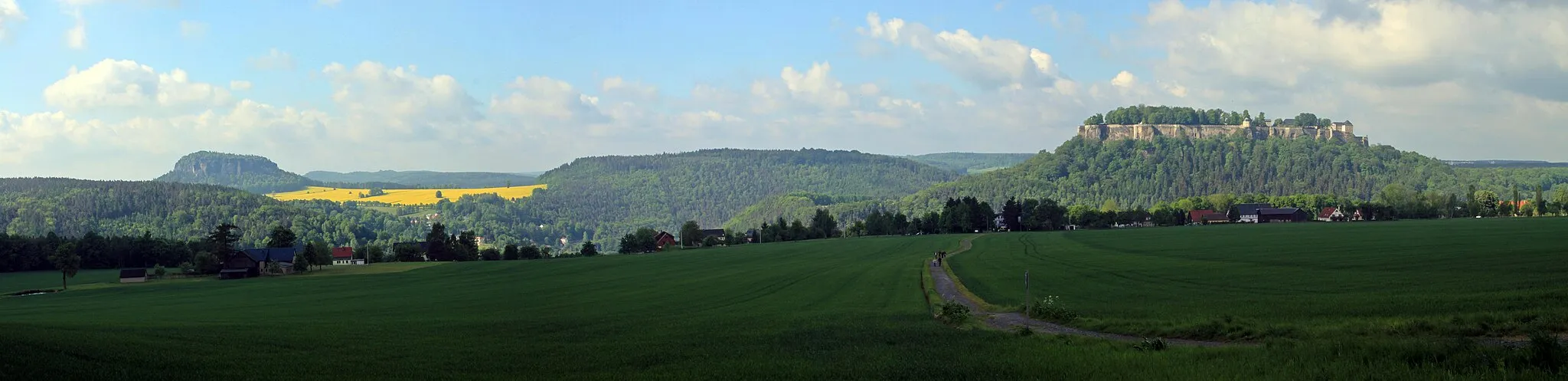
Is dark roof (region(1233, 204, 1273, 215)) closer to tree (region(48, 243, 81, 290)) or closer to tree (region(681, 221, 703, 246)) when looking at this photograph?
tree (region(681, 221, 703, 246))

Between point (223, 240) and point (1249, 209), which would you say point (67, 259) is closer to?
point (223, 240)

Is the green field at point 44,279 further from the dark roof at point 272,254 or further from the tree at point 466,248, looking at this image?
the tree at point 466,248

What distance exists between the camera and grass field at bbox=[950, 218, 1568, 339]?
27.1 metres

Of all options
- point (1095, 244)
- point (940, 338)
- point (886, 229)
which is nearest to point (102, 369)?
point (940, 338)

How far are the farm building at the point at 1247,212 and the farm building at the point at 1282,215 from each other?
6.18ft

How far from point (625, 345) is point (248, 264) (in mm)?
86155

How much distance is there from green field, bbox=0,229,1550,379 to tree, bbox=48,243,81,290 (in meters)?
41.9

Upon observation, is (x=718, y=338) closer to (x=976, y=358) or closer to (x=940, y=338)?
(x=940, y=338)

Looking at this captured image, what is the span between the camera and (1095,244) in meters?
106

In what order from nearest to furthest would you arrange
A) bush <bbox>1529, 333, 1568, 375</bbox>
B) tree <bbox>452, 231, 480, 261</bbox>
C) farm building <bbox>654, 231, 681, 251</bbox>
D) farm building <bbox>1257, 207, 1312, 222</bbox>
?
bush <bbox>1529, 333, 1568, 375</bbox>, tree <bbox>452, 231, 480, 261</bbox>, farm building <bbox>654, 231, 681, 251</bbox>, farm building <bbox>1257, 207, 1312, 222</bbox>

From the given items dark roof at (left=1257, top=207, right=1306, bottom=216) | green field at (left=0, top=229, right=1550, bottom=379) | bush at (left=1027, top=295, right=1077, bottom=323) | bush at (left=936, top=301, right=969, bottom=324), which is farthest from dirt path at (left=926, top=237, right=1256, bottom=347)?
dark roof at (left=1257, top=207, right=1306, bottom=216)

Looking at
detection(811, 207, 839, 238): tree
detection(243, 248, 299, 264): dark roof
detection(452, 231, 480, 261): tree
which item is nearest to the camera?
detection(243, 248, 299, 264): dark roof

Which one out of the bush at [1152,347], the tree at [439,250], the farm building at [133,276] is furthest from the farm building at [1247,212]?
the bush at [1152,347]

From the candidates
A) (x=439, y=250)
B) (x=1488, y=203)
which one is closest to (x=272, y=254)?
(x=439, y=250)
